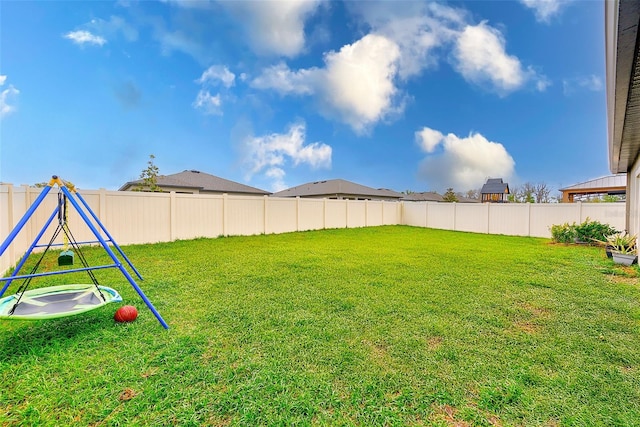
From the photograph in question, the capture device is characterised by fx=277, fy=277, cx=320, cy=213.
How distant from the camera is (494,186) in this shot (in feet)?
131

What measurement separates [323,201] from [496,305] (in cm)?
1089

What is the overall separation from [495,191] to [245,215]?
3915 centimetres

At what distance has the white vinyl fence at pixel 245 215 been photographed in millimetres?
7050

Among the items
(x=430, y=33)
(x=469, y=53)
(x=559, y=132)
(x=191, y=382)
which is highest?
(x=430, y=33)

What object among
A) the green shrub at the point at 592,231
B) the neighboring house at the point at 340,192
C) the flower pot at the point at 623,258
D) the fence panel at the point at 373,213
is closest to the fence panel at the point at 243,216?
the fence panel at the point at 373,213

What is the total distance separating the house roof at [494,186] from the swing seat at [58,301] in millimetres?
44712

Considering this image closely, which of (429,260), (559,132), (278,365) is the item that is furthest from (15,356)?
(559,132)

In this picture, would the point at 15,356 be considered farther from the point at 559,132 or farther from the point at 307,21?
the point at 559,132

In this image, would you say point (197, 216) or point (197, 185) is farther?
point (197, 185)

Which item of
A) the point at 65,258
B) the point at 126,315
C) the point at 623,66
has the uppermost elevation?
the point at 623,66

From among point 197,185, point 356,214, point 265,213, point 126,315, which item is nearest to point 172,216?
point 265,213

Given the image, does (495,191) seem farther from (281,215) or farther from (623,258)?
(281,215)

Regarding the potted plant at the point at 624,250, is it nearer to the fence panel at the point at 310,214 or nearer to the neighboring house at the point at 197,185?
the fence panel at the point at 310,214

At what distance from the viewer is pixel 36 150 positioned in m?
8.92
